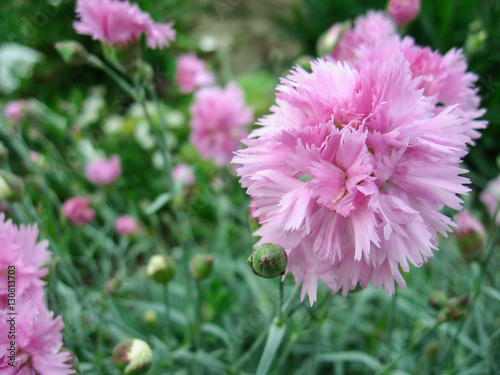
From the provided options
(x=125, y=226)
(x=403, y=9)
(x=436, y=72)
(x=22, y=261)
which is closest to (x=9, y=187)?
(x=22, y=261)

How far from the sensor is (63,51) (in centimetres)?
73

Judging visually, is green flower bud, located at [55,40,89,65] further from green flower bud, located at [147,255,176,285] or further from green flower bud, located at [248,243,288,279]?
green flower bud, located at [248,243,288,279]

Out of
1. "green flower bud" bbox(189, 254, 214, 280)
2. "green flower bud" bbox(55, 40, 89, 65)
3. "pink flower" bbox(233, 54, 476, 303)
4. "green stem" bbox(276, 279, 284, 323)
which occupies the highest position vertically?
"green flower bud" bbox(55, 40, 89, 65)

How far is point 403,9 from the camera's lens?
79 centimetres

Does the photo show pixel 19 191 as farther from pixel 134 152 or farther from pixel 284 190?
pixel 134 152

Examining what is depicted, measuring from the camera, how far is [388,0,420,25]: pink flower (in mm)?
793

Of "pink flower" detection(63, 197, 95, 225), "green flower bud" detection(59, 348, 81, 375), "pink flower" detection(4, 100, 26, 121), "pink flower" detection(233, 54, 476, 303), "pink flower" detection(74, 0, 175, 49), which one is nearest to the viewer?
"pink flower" detection(233, 54, 476, 303)

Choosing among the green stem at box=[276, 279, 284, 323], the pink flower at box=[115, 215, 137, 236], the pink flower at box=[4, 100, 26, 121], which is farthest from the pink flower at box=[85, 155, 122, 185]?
the green stem at box=[276, 279, 284, 323]

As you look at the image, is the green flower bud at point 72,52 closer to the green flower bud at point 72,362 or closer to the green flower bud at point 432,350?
the green flower bud at point 72,362

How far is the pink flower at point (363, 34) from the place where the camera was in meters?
0.74

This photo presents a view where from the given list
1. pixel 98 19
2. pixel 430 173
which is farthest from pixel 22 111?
pixel 430 173

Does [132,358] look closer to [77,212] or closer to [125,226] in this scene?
[77,212]

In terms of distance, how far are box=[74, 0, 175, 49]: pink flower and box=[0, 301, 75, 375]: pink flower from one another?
1.42 feet

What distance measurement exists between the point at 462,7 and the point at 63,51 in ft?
7.48
